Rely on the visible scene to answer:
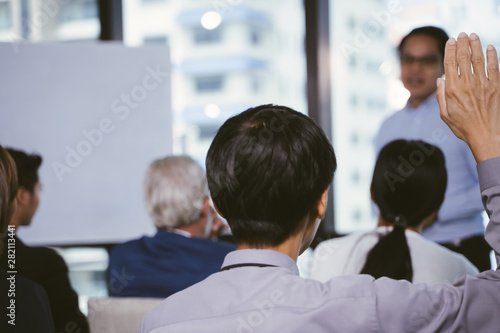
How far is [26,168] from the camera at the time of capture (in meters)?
2.07

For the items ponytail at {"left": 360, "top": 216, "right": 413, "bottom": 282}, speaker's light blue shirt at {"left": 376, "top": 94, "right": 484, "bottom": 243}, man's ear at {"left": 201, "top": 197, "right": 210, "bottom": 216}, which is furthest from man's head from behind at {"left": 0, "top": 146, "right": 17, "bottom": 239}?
speaker's light blue shirt at {"left": 376, "top": 94, "right": 484, "bottom": 243}

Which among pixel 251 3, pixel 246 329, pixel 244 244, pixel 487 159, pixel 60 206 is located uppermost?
pixel 251 3

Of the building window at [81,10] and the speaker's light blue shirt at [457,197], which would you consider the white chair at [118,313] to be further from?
the building window at [81,10]

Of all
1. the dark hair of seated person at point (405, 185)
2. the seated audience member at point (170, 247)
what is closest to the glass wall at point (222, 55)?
the seated audience member at point (170, 247)

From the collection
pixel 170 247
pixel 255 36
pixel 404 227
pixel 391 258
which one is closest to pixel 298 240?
pixel 391 258

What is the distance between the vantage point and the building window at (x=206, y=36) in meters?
3.62

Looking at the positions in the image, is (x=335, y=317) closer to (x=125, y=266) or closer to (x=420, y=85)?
(x=125, y=266)

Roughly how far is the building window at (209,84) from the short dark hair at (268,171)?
98.8 inches

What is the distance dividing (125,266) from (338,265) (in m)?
0.71

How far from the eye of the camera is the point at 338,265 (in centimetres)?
173

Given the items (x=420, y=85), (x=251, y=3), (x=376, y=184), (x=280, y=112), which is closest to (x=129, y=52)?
(x=251, y=3)

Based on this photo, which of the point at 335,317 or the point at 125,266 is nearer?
the point at 335,317

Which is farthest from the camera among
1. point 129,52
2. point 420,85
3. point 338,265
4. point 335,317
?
point 129,52

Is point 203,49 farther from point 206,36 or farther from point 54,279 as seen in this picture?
point 54,279
